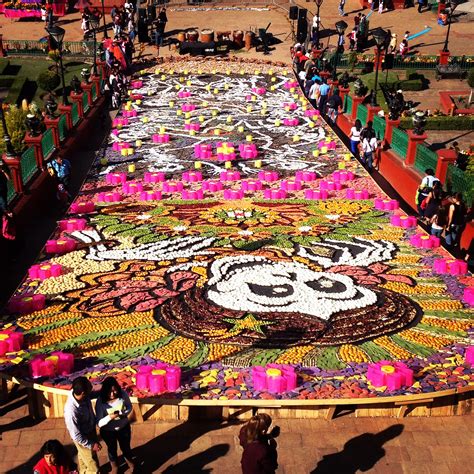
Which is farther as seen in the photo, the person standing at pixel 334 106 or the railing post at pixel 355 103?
the person standing at pixel 334 106

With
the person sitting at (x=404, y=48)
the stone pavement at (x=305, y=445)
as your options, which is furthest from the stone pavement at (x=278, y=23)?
the stone pavement at (x=305, y=445)

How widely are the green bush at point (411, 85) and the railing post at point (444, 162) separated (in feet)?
53.5

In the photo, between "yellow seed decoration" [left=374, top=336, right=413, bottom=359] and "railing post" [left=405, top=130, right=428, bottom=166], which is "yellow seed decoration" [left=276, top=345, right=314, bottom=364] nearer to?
"yellow seed decoration" [left=374, top=336, right=413, bottom=359]

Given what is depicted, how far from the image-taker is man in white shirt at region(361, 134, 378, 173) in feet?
60.3

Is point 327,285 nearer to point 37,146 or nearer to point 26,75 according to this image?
point 37,146

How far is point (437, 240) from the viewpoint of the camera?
1259cm

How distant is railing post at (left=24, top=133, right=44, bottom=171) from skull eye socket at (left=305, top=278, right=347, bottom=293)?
8436 millimetres

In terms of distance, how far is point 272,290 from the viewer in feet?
34.8

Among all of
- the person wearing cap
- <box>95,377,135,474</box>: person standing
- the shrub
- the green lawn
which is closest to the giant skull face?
<box>95,377,135,474</box>: person standing

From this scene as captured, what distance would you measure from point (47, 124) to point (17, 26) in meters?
28.2

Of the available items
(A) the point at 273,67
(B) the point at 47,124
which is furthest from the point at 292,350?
(A) the point at 273,67

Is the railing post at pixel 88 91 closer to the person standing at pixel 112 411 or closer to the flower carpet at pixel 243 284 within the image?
the flower carpet at pixel 243 284

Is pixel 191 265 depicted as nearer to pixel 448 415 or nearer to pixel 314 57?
pixel 448 415

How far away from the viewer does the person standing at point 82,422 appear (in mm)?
6445
